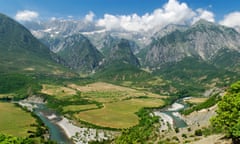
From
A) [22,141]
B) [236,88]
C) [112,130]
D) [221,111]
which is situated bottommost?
[112,130]

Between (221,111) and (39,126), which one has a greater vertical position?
(221,111)


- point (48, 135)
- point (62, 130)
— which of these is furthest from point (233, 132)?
point (62, 130)

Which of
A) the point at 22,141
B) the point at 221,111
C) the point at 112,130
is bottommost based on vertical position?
the point at 112,130

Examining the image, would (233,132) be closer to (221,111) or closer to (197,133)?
(221,111)

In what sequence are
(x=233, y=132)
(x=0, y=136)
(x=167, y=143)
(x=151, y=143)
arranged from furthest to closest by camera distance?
(x=151, y=143) → (x=167, y=143) → (x=0, y=136) → (x=233, y=132)

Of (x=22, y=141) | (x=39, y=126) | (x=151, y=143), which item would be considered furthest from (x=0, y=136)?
(x=39, y=126)

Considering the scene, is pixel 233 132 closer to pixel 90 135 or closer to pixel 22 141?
pixel 22 141

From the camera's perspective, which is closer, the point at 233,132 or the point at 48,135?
the point at 233,132

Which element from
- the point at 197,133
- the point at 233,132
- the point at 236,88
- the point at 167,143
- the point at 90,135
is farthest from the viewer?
the point at 90,135

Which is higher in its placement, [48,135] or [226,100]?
[226,100]
